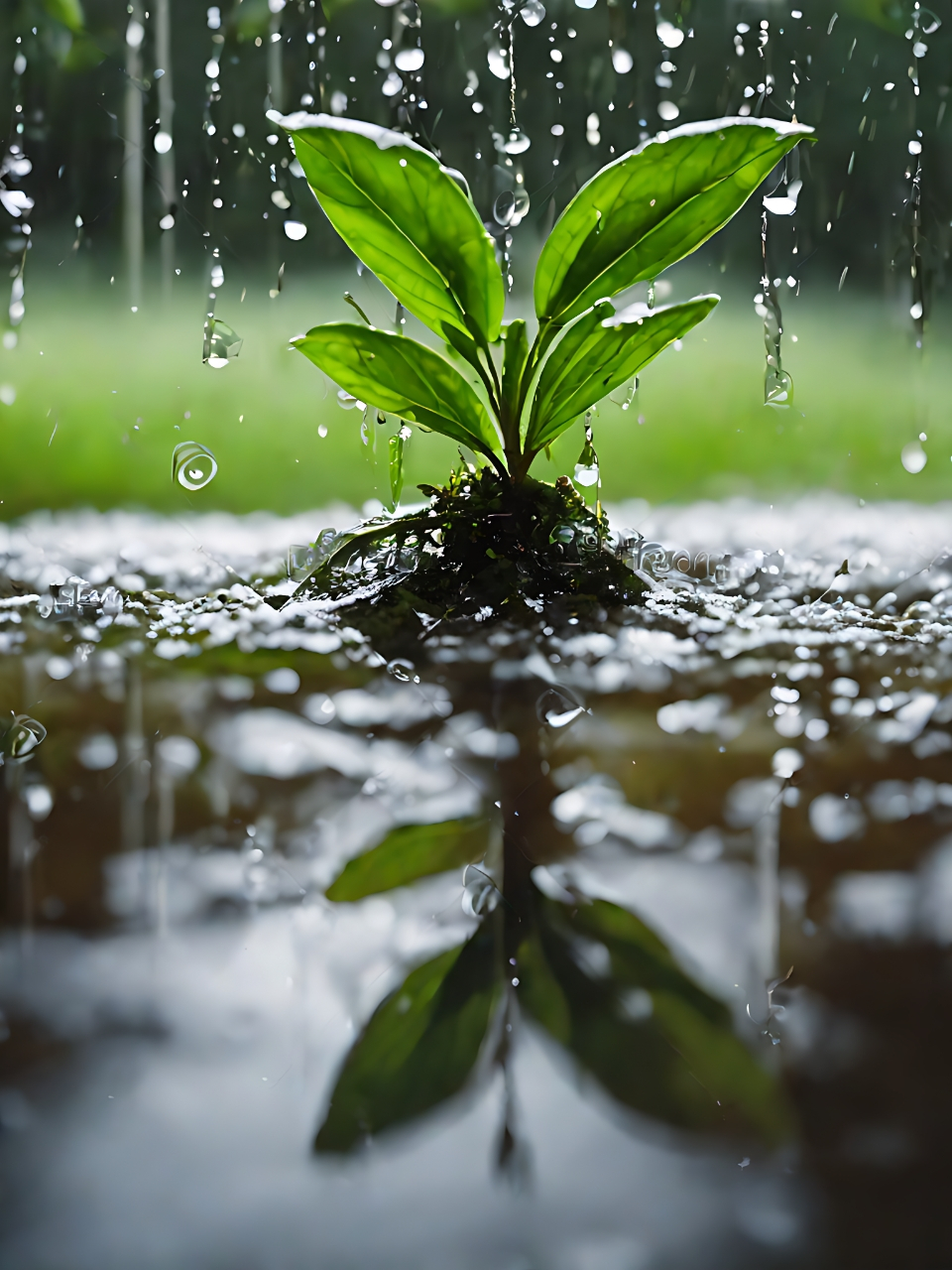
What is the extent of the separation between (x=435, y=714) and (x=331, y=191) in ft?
1.82

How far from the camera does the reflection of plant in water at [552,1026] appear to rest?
0.61 ft

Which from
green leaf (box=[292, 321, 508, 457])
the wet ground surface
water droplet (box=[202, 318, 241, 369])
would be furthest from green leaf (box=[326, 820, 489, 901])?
water droplet (box=[202, 318, 241, 369])

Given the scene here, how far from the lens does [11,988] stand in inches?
9.0

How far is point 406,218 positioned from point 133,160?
83 cm

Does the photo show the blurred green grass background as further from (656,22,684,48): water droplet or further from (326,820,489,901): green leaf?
(326,820,489,901): green leaf

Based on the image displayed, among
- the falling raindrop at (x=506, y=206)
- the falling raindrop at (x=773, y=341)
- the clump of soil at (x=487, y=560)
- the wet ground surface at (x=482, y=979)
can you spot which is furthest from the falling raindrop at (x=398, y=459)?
the falling raindrop at (x=773, y=341)

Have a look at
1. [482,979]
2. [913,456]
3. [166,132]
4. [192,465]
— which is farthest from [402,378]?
[913,456]

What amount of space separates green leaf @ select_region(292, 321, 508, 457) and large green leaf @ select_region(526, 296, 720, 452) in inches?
2.9

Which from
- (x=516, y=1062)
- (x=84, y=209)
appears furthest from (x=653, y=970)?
(x=84, y=209)

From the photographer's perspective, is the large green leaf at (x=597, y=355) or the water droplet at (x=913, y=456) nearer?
the large green leaf at (x=597, y=355)

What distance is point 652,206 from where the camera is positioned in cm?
74

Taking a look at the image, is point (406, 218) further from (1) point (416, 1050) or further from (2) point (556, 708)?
(1) point (416, 1050)

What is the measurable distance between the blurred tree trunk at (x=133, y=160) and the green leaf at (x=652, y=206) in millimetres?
869

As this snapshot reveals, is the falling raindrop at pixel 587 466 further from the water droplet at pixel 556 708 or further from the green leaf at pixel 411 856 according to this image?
the green leaf at pixel 411 856
